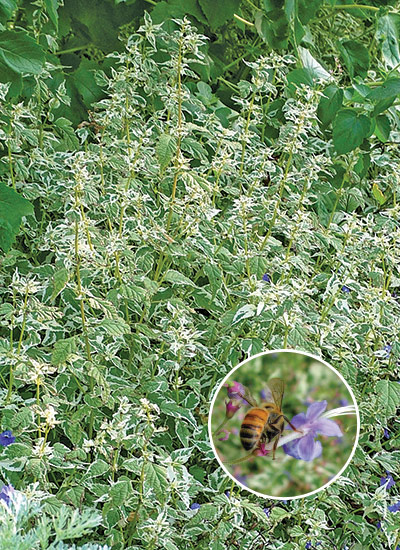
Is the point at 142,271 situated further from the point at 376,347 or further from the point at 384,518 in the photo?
the point at 384,518

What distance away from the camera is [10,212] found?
1676mm

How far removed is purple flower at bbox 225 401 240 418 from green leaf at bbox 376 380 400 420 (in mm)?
506

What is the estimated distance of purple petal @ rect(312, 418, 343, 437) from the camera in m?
1.27

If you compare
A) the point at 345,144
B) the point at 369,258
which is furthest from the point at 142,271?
the point at 345,144

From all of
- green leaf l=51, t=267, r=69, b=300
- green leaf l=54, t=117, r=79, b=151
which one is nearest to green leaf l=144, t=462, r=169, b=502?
green leaf l=51, t=267, r=69, b=300

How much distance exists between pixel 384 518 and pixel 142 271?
697mm

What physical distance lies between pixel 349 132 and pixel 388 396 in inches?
27.0

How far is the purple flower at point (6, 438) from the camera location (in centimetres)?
156

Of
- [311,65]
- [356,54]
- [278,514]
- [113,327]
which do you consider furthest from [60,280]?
[356,54]

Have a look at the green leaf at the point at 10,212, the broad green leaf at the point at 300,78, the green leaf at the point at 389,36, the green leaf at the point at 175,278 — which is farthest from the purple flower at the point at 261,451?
the green leaf at the point at 389,36

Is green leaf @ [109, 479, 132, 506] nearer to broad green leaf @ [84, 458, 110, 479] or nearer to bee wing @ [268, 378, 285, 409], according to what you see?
broad green leaf @ [84, 458, 110, 479]

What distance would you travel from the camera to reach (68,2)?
89.9 inches

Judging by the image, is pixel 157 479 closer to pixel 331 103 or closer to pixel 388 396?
pixel 388 396

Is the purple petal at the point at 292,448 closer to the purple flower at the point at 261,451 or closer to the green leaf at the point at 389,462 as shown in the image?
the purple flower at the point at 261,451
